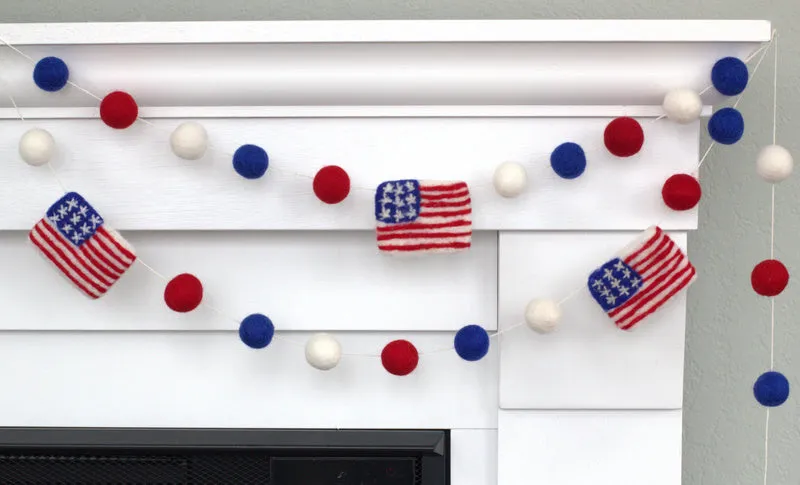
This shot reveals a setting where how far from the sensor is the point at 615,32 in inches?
29.7

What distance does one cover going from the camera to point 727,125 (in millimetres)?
779

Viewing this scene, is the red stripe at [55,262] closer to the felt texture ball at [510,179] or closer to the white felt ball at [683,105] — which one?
the felt texture ball at [510,179]

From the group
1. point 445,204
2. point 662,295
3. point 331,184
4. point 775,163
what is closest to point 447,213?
point 445,204

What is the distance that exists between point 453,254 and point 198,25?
0.34 metres

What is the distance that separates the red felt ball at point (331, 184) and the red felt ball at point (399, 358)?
0.52 feet

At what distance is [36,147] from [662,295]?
0.63 meters

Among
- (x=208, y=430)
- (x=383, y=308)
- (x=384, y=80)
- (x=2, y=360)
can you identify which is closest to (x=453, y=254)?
(x=383, y=308)

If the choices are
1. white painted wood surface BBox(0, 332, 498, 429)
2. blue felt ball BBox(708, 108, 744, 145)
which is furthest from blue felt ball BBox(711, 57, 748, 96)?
white painted wood surface BBox(0, 332, 498, 429)

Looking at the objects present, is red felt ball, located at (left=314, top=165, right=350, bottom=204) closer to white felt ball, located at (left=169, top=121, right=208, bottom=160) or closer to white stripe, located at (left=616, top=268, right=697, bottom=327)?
white felt ball, located at (left=169, top=121, right=208, bottom=160)

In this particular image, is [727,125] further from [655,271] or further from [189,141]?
[189,141]

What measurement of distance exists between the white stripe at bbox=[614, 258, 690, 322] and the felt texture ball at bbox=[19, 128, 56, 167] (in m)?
0.59

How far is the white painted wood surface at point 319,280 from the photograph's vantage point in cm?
86

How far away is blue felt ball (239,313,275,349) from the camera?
0.81m

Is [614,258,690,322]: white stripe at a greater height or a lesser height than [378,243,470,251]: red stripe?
lesser
